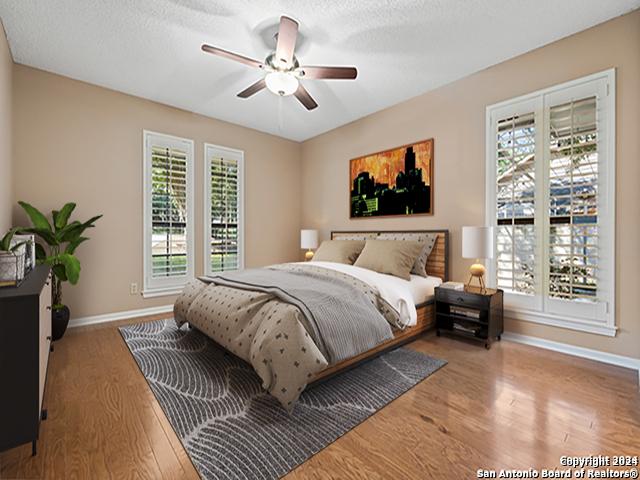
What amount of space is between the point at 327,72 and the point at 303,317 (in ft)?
6.80

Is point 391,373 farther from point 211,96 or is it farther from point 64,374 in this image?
point 211,96

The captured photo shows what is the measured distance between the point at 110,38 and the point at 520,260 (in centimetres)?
442

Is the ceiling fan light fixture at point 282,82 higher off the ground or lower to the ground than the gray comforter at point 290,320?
higher

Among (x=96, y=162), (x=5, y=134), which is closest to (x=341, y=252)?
(x=96, y=162)

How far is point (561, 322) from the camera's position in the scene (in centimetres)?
273

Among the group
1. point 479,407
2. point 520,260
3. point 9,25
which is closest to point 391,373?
point 479,407

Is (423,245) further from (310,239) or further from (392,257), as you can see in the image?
(310,239)

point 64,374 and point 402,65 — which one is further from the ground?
point 402,65

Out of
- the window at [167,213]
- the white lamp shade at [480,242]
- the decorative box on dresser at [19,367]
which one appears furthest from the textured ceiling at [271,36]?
the decorative box on dresser at [19,367]

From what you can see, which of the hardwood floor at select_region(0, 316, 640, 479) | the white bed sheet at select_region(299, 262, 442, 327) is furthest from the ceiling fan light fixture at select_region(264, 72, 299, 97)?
the hardwood floor at select_region(0, 316, 640, 479)

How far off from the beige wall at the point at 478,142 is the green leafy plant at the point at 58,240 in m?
3.44

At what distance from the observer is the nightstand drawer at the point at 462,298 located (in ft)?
9.23

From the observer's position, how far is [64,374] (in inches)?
90.1

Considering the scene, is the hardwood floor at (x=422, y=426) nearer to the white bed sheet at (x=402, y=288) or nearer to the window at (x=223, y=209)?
the white bed sheet at (x=402, y=288)
